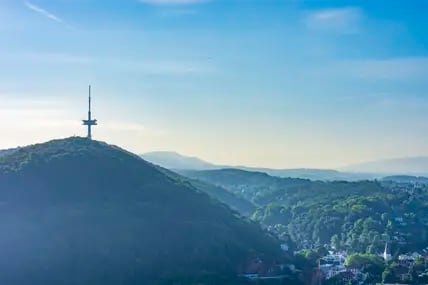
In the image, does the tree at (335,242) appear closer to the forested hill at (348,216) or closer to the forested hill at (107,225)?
the forested hill at (348,216)

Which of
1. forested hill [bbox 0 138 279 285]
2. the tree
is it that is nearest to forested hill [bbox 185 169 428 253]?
the tree

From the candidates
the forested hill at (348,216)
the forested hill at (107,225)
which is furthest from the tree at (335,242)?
the forested hill at (107,225)

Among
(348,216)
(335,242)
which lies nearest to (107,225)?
(335,242)

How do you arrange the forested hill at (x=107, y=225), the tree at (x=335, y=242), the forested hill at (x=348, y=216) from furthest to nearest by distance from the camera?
1. the tree at (x=335, y=242)
2. the forested hill at (x=348, y=216)
3. the forested hill at (x=107, y=225)

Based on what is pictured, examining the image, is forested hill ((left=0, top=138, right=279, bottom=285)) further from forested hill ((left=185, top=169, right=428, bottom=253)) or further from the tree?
the tree

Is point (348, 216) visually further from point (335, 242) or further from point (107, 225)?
point (107, 225)

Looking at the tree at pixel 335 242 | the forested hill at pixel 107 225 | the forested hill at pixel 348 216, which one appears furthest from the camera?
the tree at pixel 335 242

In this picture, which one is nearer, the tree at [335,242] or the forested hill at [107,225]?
the forested hill at [107,225]
